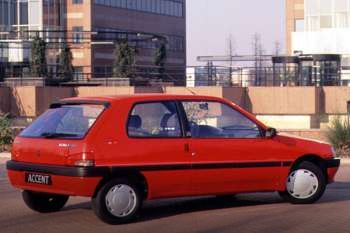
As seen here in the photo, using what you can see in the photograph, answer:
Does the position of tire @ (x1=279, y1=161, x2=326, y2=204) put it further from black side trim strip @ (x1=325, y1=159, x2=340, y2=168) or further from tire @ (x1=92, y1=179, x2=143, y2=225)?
tire @ (x1=92, y1=179, x2=143, y2=225)

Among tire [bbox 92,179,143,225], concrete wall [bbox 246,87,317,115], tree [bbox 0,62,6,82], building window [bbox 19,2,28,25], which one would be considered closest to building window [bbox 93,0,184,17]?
building window [bbox 19,2,28,25]

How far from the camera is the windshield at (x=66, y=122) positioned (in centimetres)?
1005

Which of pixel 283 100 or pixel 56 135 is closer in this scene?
pixel 56 135

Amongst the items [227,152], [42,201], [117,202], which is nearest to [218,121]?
[227,152]

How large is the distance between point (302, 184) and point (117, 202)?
2.73m

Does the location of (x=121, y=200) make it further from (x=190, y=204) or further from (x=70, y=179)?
(x=190, y=204)

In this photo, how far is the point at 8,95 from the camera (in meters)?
36.7

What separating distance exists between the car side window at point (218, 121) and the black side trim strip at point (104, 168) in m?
0.39

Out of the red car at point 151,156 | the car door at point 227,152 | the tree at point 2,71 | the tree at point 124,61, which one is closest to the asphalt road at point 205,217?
the red car at point 151,156

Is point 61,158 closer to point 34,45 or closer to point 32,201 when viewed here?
point 32,201

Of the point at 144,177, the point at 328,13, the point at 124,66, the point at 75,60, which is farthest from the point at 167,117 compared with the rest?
the point at 75,60

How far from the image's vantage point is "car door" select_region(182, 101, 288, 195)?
1047 cm

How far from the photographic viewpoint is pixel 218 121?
10.9m

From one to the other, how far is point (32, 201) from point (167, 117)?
2089 millimetres
